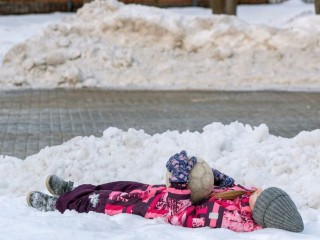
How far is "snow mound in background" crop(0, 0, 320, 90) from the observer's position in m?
15.4

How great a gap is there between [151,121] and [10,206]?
4.91 meters

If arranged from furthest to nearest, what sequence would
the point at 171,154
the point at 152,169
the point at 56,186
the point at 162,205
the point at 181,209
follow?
the point at 171,154
the point at 152,169
the point at 56,186
the point at 162,205
the point at 181,209

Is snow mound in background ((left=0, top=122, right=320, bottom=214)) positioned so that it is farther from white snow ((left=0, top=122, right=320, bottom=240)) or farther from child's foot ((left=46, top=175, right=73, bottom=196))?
child's foot ((left=46, top=175, right=73, bottom=196))

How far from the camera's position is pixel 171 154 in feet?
24.2

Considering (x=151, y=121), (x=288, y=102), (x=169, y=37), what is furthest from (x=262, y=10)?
(x=151, y=121)

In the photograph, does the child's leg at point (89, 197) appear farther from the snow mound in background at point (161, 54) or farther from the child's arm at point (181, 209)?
the snow mound in background at point (161, 54)

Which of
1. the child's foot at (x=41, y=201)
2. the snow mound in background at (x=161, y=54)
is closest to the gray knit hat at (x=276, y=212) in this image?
the child's foot at (x=41, y=201)

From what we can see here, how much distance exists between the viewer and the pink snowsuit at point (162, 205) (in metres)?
5.72

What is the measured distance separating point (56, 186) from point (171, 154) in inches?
44.6

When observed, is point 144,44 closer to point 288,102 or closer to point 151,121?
point 288,102

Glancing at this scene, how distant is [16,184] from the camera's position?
7137 millimetres

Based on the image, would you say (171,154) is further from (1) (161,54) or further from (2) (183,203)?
(1) (161,54)

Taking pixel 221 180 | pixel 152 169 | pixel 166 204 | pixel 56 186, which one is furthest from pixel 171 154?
pixel 166 204

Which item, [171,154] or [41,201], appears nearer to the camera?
[41,201]
